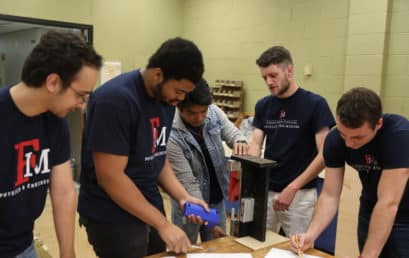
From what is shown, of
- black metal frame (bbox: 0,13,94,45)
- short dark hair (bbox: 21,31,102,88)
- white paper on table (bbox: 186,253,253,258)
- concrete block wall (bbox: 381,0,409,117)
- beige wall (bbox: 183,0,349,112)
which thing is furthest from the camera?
black metal frame (bbox: 0,13,94,45)

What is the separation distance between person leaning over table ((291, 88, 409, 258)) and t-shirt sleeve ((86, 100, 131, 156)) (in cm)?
75

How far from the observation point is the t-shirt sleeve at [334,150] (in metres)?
1.67

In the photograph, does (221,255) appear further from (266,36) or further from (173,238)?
(266,36)

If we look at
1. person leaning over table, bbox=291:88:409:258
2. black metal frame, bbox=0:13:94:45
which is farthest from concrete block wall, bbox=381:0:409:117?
black metal frame, bbox=0:13:94:45

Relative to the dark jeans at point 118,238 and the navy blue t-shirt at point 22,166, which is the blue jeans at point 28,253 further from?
the dark jeans at point 118,238

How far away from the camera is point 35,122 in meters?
1.18

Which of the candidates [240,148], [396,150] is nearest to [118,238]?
[240,148]

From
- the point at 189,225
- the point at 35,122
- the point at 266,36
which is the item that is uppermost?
the point at 266,36

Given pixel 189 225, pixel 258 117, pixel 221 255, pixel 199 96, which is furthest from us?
pixel 258 117

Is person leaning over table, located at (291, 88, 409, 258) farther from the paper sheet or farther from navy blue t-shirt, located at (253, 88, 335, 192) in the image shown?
navy blue t-shirt, located at (253, 88, 335, 192)

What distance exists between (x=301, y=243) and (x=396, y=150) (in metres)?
0.49

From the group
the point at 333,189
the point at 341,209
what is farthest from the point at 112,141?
the point at 341,209

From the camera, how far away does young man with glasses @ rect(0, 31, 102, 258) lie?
1114 millimetres

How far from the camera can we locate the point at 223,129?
7.23 ft
